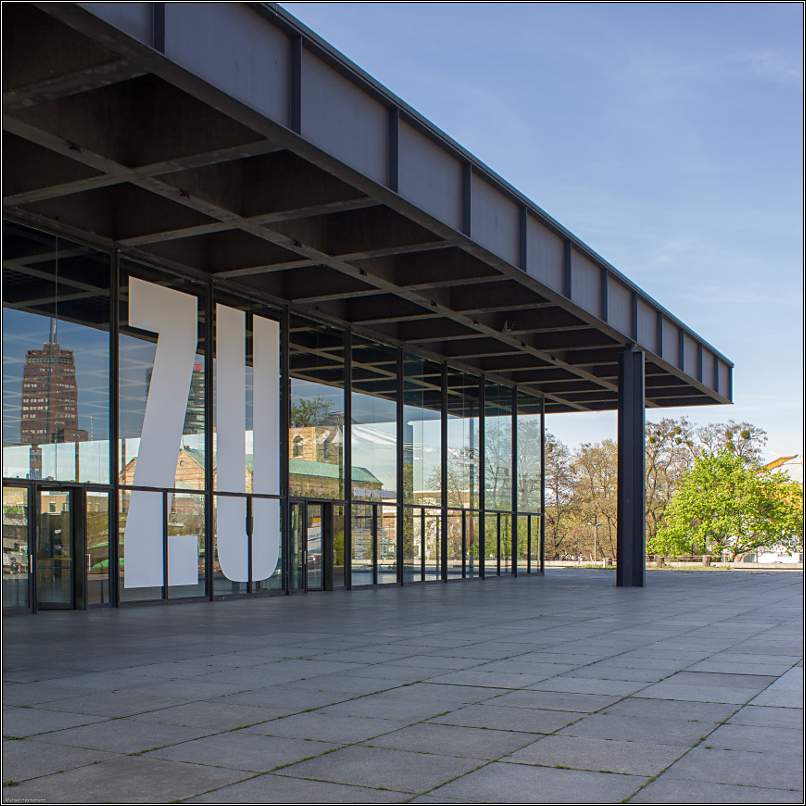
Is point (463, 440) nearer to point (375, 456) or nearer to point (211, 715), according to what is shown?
point (375, 456)

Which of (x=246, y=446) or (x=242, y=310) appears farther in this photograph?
(x=242, y=310)

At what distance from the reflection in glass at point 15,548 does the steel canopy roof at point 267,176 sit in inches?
199

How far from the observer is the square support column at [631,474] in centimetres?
2858

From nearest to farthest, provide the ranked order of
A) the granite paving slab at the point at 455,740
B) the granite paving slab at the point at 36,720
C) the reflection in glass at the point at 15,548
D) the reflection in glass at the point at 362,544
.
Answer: the granite paving slab at the point at 455,740, the granite paving slab at the point at 36,720, the reflection in glass at the point at 15,548, the reflection in glass at the point at 362,544

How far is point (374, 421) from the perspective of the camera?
27.7 metres

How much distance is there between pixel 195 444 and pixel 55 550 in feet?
13.4

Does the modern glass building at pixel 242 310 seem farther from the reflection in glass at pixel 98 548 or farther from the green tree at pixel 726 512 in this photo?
A: the green tree at pixel 726 512

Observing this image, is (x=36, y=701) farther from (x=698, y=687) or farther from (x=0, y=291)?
(x=0, y=291)

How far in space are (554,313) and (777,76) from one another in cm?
1408

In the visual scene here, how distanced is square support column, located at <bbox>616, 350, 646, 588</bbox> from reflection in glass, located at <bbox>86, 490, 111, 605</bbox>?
16.0 meters

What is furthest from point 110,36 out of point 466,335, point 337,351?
point 466,335

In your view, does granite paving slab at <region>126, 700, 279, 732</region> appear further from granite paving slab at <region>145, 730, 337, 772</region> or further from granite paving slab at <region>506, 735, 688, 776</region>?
granite paving slab at <region>506, 735, 688, 776</region>

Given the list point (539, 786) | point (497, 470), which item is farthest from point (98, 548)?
point (497, 470)

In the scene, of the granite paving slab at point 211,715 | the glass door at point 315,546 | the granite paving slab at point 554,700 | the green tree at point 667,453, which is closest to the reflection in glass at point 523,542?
the glass door at point 315,546
